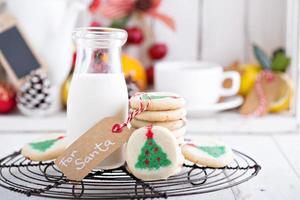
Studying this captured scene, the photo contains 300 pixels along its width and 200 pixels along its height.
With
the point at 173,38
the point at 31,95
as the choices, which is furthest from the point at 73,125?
the point at 173,38

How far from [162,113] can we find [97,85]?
0.35 feet

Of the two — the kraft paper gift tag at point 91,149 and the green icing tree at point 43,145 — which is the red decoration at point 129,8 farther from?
the kraft paper gift tag at point 91,149

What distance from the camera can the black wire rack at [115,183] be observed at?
0.72m

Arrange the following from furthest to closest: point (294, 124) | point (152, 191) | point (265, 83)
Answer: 1. point (265, 83)
2. point (294, 124)
3. point (152, 191)

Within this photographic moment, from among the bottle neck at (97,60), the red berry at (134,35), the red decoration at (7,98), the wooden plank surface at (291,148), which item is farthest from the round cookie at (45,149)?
the red berry at (134,35)

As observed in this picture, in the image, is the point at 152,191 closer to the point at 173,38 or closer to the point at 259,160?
the point at 259,160

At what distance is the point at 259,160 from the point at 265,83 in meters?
0.49

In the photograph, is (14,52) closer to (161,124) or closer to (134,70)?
(134,70)

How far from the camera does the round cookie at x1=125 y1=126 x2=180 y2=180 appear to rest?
744 mm

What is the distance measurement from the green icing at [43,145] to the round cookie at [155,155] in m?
0.19

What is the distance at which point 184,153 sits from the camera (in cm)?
83

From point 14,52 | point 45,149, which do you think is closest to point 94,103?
point 45,149

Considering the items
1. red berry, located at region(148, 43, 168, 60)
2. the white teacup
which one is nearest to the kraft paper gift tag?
the white teacup

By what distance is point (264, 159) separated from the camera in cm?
97
